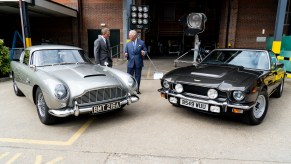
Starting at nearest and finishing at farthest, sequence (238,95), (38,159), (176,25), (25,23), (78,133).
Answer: (38,159)
(238,95)
(78,133)
(25,23)
(176,25)

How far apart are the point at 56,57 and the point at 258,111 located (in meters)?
4.31

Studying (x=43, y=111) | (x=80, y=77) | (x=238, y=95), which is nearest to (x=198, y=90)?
(x=238, y=95)

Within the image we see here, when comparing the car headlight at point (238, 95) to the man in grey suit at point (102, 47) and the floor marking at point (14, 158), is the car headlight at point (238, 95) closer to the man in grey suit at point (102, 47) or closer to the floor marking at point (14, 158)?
the floor marking at point (14, 158)

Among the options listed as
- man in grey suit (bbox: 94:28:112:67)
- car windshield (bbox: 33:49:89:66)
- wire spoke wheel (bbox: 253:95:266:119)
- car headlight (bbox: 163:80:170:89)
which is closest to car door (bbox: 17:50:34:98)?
car windshield (bbox: 33:49:89:66)

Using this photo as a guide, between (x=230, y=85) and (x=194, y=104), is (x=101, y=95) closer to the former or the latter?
(x=194, y=104)

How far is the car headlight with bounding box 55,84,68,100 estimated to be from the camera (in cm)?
349

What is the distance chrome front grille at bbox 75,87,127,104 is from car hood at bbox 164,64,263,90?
3.53 ft

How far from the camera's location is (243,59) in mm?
4789

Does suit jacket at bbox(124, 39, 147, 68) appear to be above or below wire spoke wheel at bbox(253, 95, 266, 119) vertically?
above

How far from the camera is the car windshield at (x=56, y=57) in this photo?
15.4ft

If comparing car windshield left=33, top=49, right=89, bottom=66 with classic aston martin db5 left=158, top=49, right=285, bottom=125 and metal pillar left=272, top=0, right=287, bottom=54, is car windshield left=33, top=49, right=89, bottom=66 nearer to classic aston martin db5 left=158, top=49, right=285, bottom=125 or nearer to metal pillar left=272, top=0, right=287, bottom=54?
classic aston martin db5 left=158, top=49, right=285, bottom=125

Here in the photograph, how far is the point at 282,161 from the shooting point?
2.83 meters

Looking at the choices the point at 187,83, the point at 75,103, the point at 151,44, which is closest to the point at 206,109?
the point at 187,83

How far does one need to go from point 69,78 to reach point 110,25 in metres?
13.1
